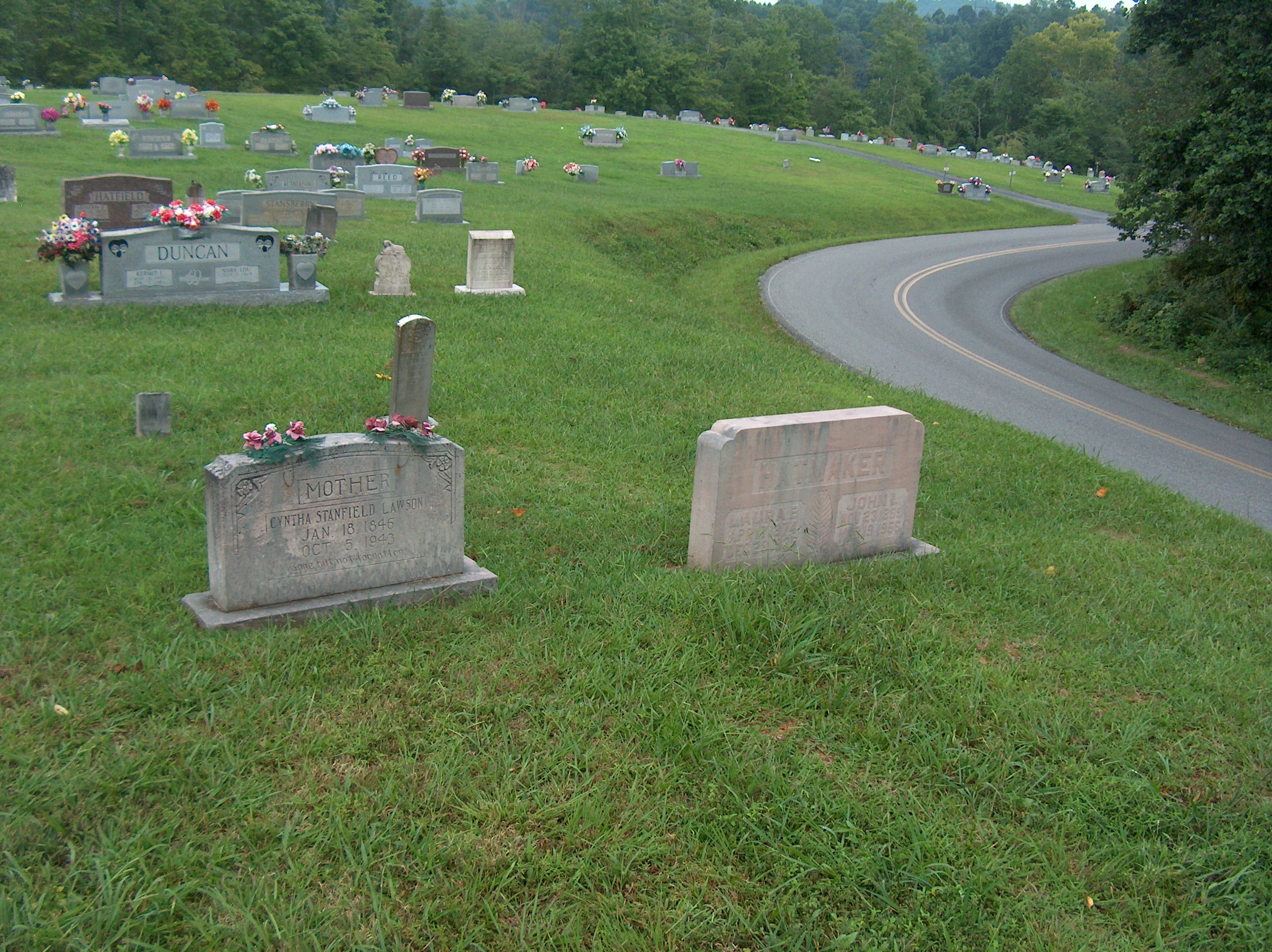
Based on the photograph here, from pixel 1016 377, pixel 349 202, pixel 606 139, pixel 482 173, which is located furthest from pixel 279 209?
pixel 606 139

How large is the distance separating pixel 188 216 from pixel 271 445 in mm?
9543

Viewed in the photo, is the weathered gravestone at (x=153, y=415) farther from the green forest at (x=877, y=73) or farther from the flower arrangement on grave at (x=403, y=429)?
the green forest at (x=877, y=73)

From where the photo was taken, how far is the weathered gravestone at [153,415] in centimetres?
860

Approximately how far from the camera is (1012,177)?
→ 55250 mm

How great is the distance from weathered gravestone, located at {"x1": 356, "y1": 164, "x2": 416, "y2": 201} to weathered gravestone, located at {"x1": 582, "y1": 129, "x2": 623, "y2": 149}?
21838mm

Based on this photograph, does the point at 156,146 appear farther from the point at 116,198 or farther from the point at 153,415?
the point at 153,415

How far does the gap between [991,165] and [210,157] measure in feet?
167

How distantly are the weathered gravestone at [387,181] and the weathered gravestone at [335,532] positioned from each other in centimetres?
2124

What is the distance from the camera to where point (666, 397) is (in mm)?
11555

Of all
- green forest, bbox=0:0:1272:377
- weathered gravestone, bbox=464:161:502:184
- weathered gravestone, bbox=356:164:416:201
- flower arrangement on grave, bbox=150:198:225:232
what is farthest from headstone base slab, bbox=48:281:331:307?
weathered gravestone, bbox=464:161:502:184

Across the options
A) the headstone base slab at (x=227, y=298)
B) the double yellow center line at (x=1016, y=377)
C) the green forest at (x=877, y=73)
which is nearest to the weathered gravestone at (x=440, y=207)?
the headstone base slab at (x=227, y=298)

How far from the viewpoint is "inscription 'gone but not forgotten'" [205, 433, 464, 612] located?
18.2 ft

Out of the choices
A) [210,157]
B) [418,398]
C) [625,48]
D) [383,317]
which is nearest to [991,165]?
[625,48]

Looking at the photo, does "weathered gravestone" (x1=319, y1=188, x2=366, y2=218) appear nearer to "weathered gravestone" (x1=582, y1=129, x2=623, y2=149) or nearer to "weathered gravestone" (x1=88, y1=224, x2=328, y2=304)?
"weathered gravestone" (x1=88, y1=224, x2=328, y2=304)
